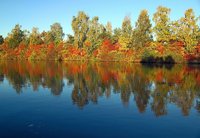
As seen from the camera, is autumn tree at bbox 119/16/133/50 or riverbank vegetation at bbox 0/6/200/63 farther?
autumn tree at bbox 119/16/133/50

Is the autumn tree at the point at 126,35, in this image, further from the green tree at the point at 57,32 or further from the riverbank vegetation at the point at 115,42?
the green tree at the point at 57,32

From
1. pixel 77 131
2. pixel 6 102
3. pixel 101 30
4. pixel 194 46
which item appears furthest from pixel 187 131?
pixel 101 30

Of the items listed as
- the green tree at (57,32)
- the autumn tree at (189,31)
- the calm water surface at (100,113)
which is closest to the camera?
the calm water surface at (100,113)

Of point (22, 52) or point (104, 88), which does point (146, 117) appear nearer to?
point (104, 88)

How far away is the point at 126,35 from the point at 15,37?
66.3 meters

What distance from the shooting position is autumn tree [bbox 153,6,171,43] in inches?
3066

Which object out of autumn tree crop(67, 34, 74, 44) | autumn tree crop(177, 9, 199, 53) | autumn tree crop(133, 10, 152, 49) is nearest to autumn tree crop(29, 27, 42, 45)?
autumn tree crop(67, 34, 74, 44)

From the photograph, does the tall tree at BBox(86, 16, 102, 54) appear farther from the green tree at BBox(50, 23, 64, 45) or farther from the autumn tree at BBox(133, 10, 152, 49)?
the green tree at BBox(50, 23, 64, 45)

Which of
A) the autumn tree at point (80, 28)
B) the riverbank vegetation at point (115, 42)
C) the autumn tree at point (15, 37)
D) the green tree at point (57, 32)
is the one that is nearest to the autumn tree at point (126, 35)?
the riverbank vegetation at point (115, 42)

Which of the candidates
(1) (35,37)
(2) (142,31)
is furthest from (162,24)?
(1) (35,37)

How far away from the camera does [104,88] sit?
2616 centimetres

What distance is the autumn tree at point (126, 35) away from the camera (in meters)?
87.6

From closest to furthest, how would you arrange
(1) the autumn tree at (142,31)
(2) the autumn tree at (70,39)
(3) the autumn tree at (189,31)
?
(3) the autumn tree at (189,31)
(1) the autumn tree at (142,31)
(2) the autumn tree at (70,39)

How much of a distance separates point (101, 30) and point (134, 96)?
88472mm
